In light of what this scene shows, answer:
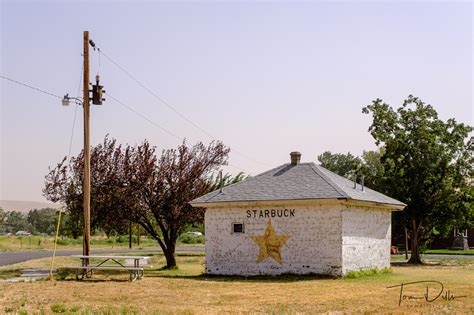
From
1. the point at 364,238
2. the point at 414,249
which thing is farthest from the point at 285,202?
the point at 414,249

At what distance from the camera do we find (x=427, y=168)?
3719 centimetres

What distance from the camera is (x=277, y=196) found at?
84.0ft

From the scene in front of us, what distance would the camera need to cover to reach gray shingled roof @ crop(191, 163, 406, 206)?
83.1ft

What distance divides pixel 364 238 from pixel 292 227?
3249mm

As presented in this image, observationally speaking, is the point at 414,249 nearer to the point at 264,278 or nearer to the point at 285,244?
the point at 285,244

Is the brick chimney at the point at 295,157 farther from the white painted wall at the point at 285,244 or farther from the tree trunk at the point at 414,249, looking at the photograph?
the tree trunk at the point at 414,249

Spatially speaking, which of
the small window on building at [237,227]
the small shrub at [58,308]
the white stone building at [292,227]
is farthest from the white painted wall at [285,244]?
the small shrub at [58,308]

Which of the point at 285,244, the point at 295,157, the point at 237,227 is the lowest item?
the point at 285,244

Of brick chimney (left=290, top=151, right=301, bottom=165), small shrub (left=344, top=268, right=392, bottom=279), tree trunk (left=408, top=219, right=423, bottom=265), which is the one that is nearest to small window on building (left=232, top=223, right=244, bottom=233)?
small shrub (left=344, top=268, right=392, bottom=279)

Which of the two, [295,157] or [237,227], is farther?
[295,157]

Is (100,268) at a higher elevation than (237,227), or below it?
below

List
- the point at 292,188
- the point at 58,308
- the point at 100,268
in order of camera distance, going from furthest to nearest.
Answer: the point at 292,188, the point at 100,268, the point at 58,308


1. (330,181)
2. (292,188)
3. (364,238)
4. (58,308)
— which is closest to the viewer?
(58,308)
